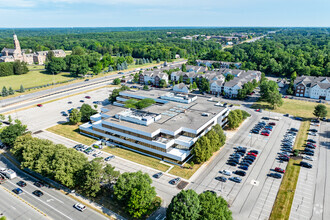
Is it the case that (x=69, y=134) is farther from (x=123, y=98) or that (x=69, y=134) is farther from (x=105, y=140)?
(x=123, y=98)

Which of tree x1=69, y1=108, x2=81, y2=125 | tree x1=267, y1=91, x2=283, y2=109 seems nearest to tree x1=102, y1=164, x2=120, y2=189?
tree x1=69, y1=108, x2=81, y2=125

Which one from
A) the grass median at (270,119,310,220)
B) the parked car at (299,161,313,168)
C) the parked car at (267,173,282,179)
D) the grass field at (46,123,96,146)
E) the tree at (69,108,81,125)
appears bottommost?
the grass median at (270,119,310,220)

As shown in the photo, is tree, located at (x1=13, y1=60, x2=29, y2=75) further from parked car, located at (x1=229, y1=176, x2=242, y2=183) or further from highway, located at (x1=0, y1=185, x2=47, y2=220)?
parked car, located at (x1=229, y1=176, x2=242, y2=183)

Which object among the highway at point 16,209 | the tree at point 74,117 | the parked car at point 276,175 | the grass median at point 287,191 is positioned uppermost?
the tree at point 74,117

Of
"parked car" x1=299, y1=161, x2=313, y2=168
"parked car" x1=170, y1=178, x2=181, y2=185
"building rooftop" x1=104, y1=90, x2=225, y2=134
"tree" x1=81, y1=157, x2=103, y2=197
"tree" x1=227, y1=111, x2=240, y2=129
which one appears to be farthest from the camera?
"tree" x1=227, y1=111, x2=240, y2=129

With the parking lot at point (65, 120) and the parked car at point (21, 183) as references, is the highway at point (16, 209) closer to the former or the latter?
the parked car at point (21, 183)

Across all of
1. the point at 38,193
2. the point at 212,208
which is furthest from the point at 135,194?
the point at 38,193

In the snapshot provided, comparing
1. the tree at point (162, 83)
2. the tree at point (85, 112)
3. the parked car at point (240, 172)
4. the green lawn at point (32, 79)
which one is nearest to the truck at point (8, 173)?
the tree at point (85, 112)

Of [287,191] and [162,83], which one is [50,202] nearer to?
[287,191]
